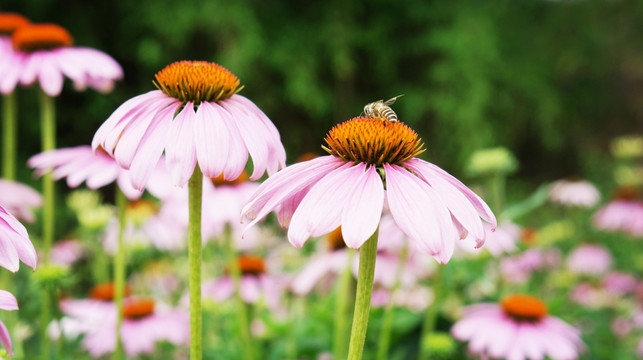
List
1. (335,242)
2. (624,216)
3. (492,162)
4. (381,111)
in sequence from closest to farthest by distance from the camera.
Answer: (381,111) → (335,242) → (492,162) → (624,216)

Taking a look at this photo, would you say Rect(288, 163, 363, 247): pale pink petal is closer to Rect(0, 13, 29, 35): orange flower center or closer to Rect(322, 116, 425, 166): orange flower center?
Rect(322, 116, 425, 166): orange flower center

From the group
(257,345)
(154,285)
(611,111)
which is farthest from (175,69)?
(611,111)

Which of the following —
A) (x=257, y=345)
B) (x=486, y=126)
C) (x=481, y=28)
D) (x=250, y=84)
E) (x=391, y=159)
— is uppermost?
(x=481, y=28)

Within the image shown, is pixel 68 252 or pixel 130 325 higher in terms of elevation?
pixel 68 252

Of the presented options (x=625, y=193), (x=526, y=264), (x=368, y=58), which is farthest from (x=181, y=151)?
(x=368, y=58)

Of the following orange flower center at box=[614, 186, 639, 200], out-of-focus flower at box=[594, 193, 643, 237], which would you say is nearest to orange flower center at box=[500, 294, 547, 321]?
out-of-focus flower at box=[594, 193, 643, 237]

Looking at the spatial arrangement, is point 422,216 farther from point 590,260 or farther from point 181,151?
point 590,260

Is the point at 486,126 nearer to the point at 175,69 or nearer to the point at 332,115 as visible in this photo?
the point at 332,115
